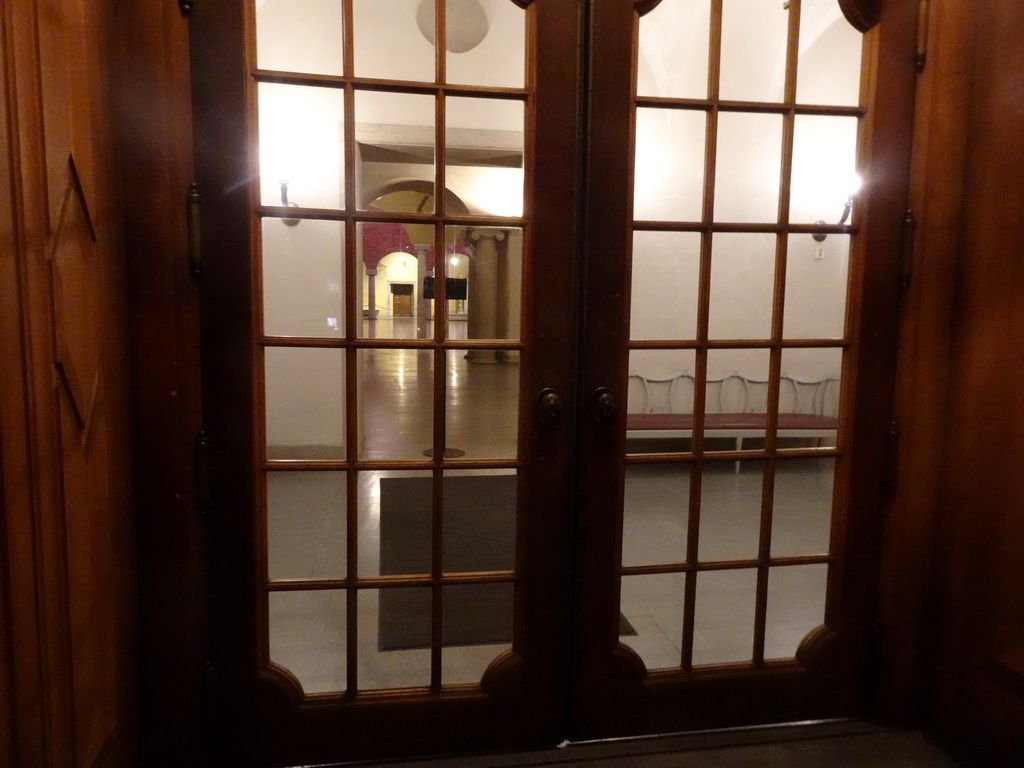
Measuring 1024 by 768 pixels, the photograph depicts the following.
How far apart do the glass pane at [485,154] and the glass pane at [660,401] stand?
22.0 inches

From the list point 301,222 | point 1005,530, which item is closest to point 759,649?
point 1005,530

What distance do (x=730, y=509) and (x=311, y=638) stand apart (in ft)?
5.12

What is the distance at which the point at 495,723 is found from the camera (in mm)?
1753

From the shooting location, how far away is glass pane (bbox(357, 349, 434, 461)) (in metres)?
1.75

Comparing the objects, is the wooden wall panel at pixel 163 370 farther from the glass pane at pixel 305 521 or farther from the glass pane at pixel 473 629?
the glass pane at pixel 473 629

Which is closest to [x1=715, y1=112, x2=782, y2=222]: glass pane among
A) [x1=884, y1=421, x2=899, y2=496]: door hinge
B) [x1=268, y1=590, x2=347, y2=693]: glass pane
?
[x1=884, y1=421, x2=899, y2=496]: door hinge

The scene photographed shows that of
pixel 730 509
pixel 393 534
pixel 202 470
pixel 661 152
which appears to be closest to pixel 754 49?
pixel 661 152

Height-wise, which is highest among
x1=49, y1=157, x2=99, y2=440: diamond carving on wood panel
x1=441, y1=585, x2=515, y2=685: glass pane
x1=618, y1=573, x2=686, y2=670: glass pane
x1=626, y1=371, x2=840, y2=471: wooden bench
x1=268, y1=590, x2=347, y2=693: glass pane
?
x1=49, y1=157, x2=99, y2=440: diamond carving on wood panel

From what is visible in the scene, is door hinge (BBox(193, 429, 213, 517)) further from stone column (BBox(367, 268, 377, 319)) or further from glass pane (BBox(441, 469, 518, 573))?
glass pane (BBox(441, 469, 518, 573))

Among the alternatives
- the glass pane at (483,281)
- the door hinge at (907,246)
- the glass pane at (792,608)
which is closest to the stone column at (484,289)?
the glass pane at (483,281)

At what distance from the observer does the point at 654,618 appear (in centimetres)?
241

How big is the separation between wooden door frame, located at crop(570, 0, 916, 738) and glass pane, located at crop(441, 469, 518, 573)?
810 mm

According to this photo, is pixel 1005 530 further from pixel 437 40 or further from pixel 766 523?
pixel 437 40

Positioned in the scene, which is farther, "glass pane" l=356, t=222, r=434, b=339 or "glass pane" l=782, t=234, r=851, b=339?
"glass pane" l=782, t=234, r=851, b=339
